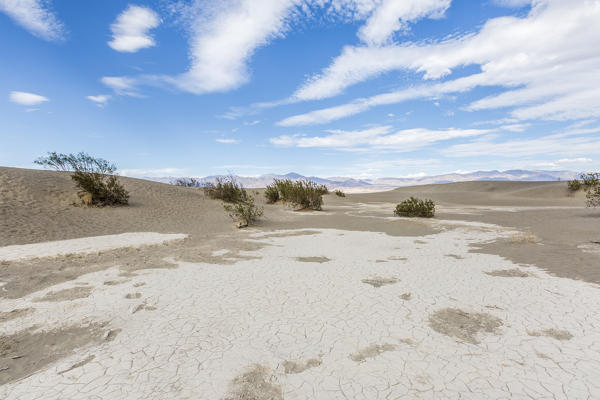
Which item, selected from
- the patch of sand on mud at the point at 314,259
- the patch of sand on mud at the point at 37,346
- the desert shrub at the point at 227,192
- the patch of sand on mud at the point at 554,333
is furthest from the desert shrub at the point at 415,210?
the patch of sand on mud at the point at 37,346

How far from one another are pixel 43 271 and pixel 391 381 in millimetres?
6985

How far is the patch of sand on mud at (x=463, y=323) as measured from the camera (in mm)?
3579

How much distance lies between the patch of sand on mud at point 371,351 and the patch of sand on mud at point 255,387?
3.03 feet

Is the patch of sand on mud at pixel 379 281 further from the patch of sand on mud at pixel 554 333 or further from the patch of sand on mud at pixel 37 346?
the patch of sand on mud at pixel 37 346

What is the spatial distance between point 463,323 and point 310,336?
2064 millimetres

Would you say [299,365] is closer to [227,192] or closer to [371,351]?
[371,351]

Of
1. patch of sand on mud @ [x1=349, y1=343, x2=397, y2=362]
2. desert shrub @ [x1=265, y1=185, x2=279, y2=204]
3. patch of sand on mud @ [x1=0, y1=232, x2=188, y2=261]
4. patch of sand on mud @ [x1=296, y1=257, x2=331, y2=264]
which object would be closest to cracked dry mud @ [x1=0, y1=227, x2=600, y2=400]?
patch of sand on mud @ [x1=349, y1=343, x2=397, y2=362]

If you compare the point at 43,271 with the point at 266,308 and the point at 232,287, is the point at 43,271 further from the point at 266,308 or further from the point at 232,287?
the point at 266,308

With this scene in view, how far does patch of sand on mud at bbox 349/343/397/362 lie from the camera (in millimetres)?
3152

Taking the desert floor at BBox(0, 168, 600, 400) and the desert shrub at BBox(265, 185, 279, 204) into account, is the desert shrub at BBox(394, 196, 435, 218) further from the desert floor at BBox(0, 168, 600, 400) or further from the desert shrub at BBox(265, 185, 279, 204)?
the desert shrub at BBox(265, 185, 279, 204)

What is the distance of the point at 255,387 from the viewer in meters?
2.72

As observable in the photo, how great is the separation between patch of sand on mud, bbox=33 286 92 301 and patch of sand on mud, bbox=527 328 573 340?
258 inches

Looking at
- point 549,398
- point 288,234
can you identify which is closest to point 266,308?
point 549,398

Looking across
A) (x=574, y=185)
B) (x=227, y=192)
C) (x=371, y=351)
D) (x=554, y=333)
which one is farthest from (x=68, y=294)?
(x=574, y=185)
